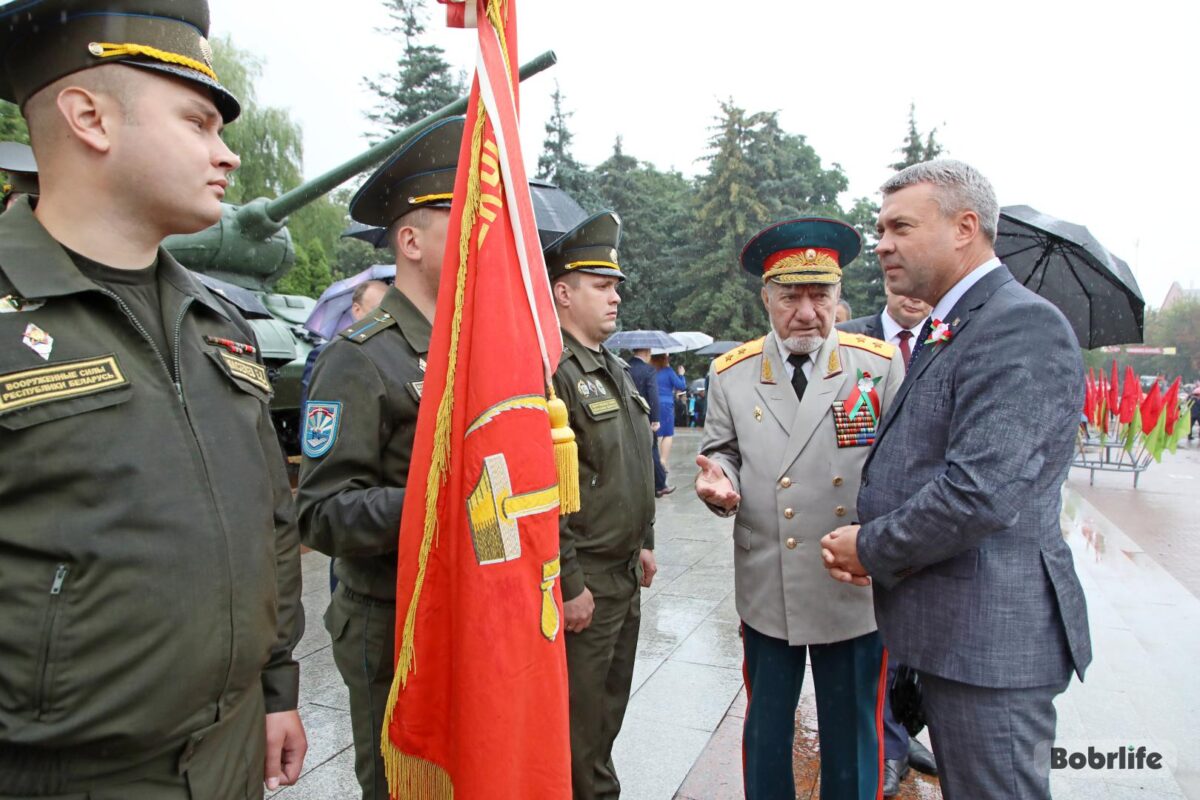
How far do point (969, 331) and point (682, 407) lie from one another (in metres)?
21.0

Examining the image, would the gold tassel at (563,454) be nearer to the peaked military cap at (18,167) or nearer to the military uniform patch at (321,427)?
the military uniform patch at (321,427)

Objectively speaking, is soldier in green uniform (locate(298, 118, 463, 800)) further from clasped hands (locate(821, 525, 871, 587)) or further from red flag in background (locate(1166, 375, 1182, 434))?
red flag in background (locate(1166, 375, 1182, 434))

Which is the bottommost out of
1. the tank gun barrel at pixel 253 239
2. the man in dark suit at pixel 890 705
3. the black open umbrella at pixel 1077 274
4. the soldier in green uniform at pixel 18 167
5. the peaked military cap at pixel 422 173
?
the man in dark suit at pixel 890 705

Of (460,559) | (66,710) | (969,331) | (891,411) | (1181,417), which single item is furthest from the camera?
(1181,417)

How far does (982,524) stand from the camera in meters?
1.88

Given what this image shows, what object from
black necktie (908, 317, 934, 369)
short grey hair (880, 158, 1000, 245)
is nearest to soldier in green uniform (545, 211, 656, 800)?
A: black necktie (908, 317, 934, 369)

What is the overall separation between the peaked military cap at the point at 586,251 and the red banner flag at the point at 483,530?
4.75ft

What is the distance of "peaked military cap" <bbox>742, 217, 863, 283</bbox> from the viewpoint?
9.52 feet

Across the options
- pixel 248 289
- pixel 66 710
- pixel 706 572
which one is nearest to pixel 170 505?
pixel 66 710

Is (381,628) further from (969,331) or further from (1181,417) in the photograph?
(1181,417)

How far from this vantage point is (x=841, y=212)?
138 feet

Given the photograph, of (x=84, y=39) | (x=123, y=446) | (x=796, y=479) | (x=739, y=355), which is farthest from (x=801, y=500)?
(x=84, y=39)

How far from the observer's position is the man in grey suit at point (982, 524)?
6.23ft

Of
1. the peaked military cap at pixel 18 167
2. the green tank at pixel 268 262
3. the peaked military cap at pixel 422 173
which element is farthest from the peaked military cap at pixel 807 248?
the green tank at pixel 268 262
